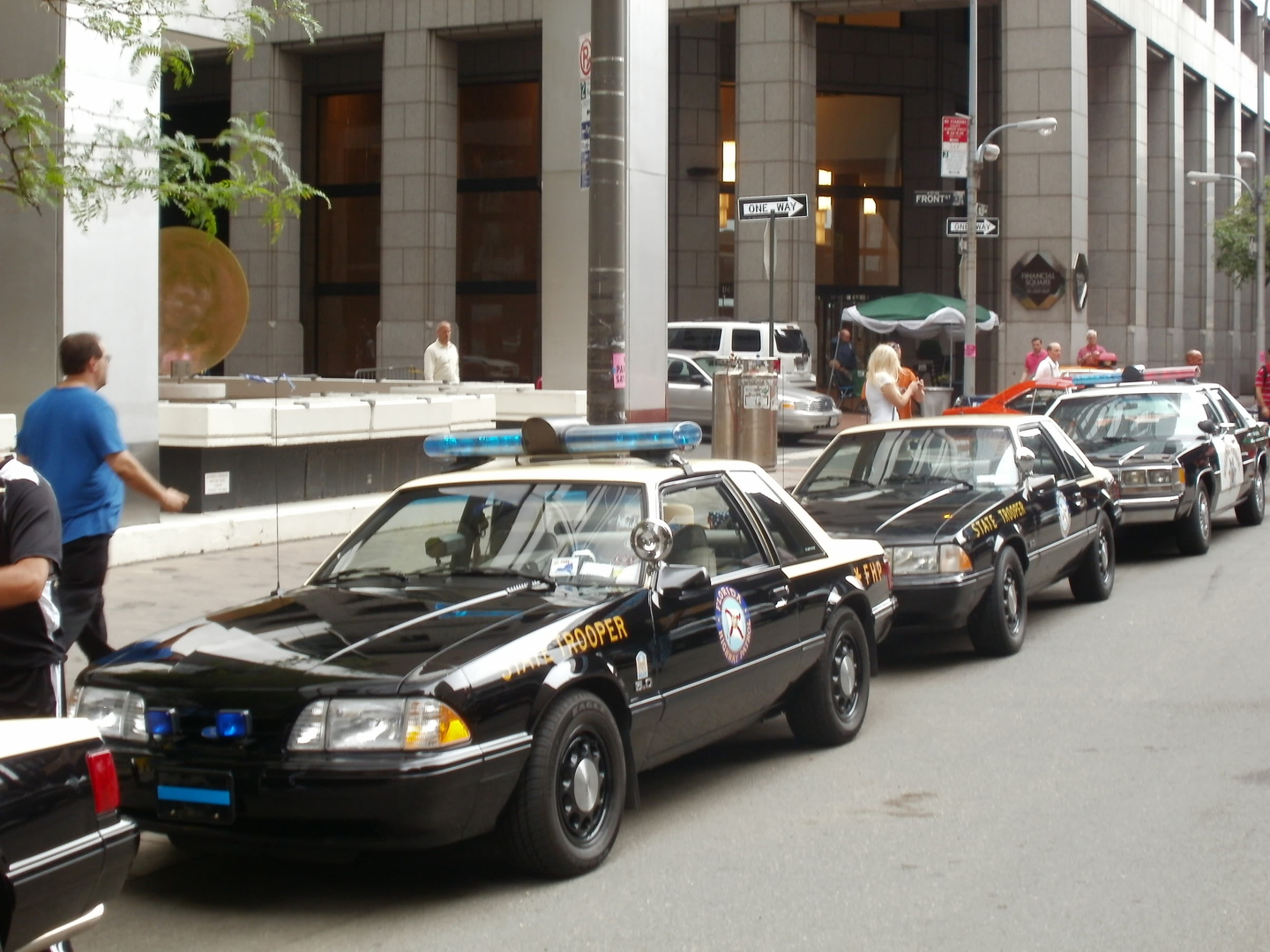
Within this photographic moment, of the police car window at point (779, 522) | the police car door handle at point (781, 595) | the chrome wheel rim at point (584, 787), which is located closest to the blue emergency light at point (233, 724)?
the chrome wheel rim at point (584, 787)

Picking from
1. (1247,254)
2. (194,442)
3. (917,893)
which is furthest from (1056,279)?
(917,893)

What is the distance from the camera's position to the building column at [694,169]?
38.1m

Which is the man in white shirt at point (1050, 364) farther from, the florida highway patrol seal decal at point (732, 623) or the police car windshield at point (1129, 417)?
the florida highway patrol seal decal at point (732, 623)

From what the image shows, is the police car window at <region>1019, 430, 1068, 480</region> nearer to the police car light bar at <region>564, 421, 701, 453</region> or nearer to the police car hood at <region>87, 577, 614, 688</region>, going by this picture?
the police car light bar at <region>564, 421, 701, 453</region>

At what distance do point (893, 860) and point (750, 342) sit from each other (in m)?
24.5

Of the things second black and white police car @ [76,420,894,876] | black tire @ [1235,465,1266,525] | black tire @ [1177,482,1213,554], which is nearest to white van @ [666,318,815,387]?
black tire @ [1235,465,1266,525]

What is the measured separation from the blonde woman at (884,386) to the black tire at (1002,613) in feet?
18.4

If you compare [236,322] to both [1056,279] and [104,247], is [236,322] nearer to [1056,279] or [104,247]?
[104,247]

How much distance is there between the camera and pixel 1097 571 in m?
12.0

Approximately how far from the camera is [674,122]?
1506 inches

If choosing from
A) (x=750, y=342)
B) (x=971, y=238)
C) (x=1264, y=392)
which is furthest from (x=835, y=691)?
(x=750, y=342)

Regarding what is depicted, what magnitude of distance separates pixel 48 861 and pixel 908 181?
38851 millimetres

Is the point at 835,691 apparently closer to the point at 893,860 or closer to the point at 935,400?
the point at 893,860

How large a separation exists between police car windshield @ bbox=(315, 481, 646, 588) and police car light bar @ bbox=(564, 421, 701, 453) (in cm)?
43
